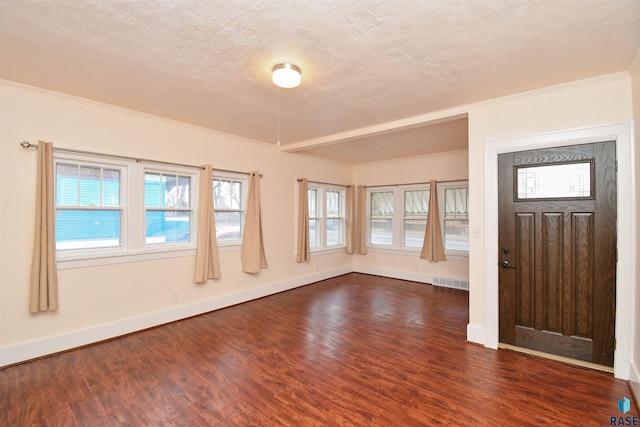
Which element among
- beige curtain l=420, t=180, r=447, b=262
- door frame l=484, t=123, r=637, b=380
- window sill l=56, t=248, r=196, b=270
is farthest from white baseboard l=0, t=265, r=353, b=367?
door frame l=484, t=123, r=637, b=380

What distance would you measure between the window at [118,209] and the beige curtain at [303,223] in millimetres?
2064

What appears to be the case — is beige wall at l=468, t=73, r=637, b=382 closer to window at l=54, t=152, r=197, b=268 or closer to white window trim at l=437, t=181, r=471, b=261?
white window trim at l=437, t=181, r=471, b=261

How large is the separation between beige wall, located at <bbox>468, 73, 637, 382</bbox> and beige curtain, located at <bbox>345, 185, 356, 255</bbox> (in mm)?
3775

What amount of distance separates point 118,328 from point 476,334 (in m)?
4.16

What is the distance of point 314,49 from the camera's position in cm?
217

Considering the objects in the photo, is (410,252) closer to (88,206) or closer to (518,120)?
(518,120)

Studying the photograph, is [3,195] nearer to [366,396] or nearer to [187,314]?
[187,314]

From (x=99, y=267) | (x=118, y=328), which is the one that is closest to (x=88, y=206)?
(x=99, y=267)

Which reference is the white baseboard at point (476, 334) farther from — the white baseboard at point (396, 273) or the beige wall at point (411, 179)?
the white baseboard at point (396, 273)

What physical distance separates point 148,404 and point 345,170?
5.78 m

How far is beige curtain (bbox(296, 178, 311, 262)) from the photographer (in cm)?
562

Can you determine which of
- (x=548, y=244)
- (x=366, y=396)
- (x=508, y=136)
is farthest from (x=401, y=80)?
(x=366, y=396)

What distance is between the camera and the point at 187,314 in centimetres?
402

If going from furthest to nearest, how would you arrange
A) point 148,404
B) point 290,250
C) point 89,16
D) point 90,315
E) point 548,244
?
1. point 290,250
2. point 90,315
3. point 548,244
4. point 148,404
5. point 89,16
